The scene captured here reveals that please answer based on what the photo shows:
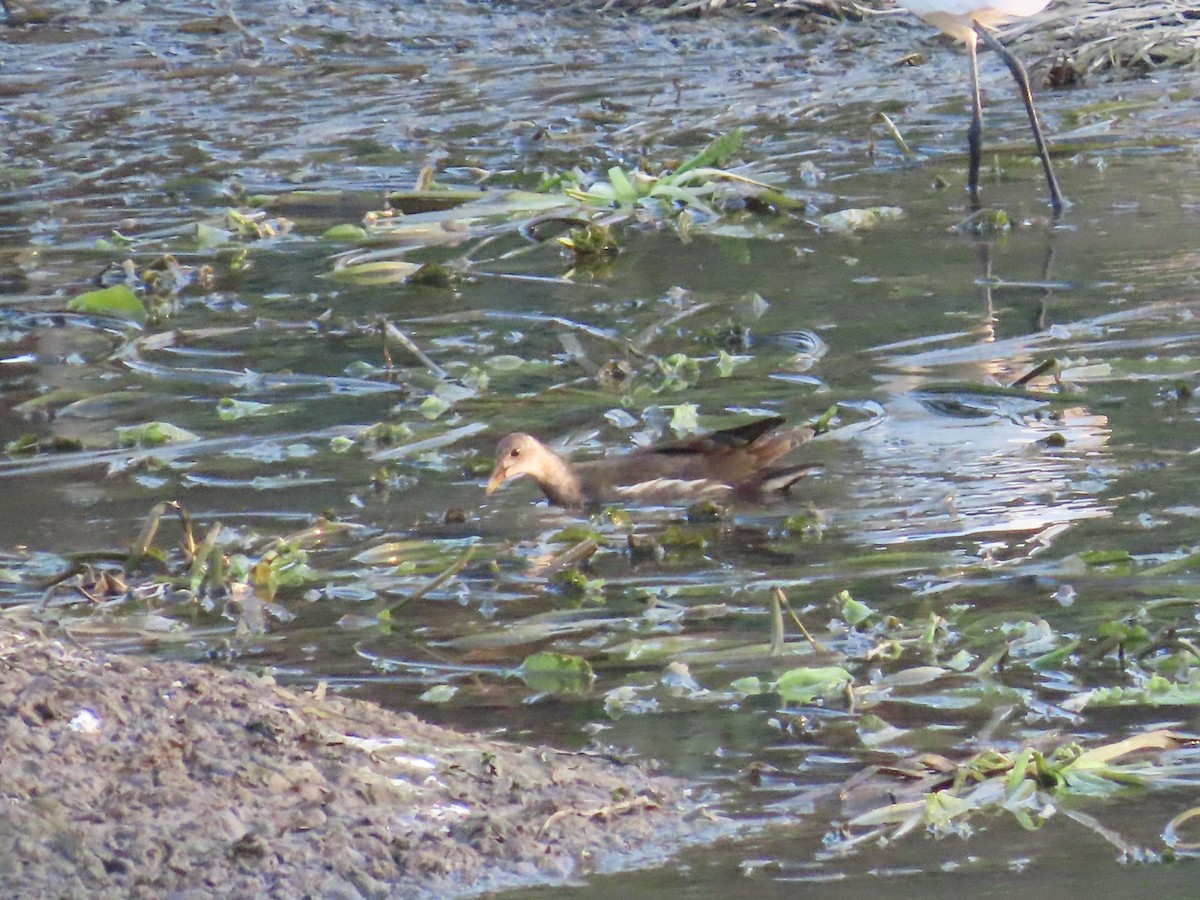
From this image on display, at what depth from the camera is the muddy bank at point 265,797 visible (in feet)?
11.9

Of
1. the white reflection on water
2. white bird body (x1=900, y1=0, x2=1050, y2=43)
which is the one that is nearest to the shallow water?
the white reflection on water

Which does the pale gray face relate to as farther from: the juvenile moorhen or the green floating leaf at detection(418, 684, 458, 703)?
the green floating leaf at detection(418, 684, 458, 703)

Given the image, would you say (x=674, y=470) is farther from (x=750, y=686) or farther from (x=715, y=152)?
(x=715, y=152)

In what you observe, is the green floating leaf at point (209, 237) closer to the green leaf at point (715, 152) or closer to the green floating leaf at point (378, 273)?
the green floating leaf at point (378, 273)

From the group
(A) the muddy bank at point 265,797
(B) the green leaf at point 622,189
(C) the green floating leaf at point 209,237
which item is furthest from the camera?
(C) the green floating leaf at point 209,237

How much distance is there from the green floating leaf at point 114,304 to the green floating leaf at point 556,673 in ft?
13.2

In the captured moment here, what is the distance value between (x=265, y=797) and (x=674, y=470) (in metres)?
2.37

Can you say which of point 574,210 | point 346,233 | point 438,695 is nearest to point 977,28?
point 574,210

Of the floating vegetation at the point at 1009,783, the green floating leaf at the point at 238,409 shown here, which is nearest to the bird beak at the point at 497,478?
the green floating leaf at the point at 238,409

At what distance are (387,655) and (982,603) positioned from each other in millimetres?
1304

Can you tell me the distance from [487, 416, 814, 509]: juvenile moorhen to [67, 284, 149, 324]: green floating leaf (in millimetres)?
2687

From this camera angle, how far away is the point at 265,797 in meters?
3.81

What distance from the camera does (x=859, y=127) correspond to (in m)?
12.0

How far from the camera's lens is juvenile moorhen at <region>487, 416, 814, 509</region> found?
596 cm
